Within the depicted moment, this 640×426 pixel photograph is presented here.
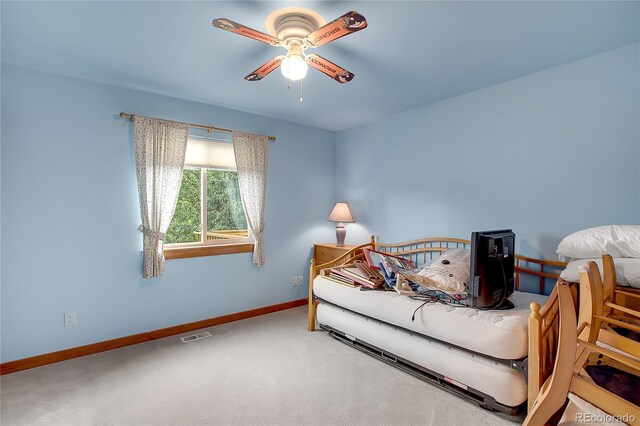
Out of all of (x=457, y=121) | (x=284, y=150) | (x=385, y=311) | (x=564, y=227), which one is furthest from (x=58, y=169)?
(x=564, y=227)

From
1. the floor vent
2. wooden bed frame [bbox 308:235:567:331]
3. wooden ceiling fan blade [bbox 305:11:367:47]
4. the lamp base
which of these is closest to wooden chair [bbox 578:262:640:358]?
wooden bed frame [bbox 308:235:567:331]

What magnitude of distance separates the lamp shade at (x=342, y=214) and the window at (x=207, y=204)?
119cm

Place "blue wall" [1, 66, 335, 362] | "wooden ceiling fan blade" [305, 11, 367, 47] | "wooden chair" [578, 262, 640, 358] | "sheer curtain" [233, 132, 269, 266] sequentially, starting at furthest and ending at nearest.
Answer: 1. "sheer curtain" [233, 132, 269, 266]
2. "blue wall" [1, 66, 335, 362]
3. "wooden ceiling fan blade" [305, 11, 367, 47]
4. "wooden chair" [578, 262, 640, 358]

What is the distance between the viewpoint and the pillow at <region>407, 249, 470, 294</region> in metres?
2.35

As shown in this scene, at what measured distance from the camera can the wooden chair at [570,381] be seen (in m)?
1.01

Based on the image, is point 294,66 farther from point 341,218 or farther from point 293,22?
point 341,218

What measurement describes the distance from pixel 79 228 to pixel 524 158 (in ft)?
13.3

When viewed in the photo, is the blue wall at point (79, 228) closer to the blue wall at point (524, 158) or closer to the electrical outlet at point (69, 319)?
the electrical outlet at point (69, 319)

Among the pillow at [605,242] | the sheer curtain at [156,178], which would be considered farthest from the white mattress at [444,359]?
the sheer curtain at [156,178]

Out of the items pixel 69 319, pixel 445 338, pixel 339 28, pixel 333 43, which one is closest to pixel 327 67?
pixel 333 43

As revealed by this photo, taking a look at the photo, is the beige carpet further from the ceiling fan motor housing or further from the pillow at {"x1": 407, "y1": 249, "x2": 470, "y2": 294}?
the ceiling fan motor housing

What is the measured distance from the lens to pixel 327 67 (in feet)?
6.96

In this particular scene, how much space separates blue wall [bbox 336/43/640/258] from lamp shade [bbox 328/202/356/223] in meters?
Answer: 0.39

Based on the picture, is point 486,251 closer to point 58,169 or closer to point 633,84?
point 633,84
